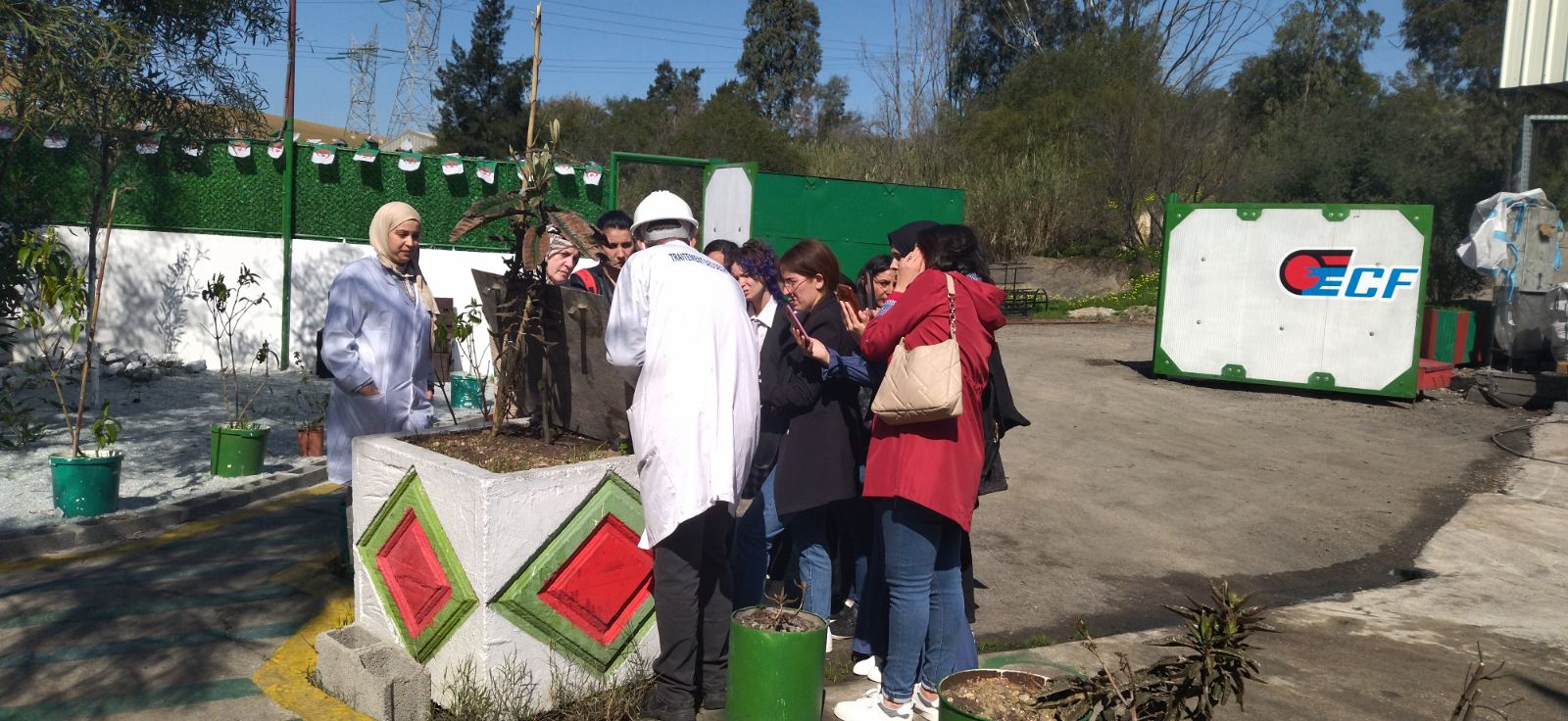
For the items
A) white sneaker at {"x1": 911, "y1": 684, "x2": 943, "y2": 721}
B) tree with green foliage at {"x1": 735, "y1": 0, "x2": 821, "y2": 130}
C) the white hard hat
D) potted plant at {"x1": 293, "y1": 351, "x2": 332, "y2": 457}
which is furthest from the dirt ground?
tree with green foliage at {"x1": 735, "y1": 0, "x2": 821, "y2": 130}

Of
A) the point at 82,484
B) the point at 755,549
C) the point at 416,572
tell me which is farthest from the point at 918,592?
the point at 82,484

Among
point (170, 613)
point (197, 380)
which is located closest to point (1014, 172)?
point (197, 380)

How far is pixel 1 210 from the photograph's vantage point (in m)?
8.28

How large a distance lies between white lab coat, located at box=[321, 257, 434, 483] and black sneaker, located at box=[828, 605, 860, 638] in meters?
2.03

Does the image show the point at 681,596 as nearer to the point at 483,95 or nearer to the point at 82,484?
the point at 82,484

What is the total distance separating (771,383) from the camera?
4457mm

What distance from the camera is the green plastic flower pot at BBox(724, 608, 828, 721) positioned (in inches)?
141

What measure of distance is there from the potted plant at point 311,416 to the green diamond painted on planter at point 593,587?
2.99 m

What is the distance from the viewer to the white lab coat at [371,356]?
4.68m

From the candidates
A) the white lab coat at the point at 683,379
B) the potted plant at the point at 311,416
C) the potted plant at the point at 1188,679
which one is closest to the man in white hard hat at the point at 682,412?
the white lab coat at the point at 683,379

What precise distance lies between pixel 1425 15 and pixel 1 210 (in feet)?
159

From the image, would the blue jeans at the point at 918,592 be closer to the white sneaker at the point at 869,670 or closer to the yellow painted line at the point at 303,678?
the white sneaker at the point at 869,670

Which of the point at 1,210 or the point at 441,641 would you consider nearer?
the point at 441,641

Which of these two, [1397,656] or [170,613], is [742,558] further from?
[1397,656]
